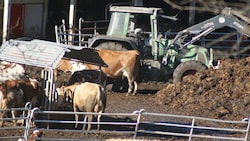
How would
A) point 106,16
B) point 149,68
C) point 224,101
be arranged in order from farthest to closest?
point 106,16 → point 149,68 → point 224,101

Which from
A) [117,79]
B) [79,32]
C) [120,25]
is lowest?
[117,79]

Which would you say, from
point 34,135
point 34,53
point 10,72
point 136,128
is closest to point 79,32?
point 10,72

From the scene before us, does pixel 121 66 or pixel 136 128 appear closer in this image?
pixel 136 128

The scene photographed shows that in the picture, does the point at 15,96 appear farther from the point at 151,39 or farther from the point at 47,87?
the point at 151,39

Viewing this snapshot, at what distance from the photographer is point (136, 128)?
1310 centimetres

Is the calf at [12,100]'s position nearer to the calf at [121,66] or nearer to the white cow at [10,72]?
the white cow at [10,72]

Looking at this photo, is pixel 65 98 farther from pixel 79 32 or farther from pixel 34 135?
pixel 79 32

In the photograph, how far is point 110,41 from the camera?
2080 centimetres

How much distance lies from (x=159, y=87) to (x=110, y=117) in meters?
4.45

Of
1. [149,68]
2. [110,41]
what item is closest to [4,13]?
[110,41]

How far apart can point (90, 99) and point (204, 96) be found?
4.82m

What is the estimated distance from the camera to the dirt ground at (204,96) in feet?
58.1

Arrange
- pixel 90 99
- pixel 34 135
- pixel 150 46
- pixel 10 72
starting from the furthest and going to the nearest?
1. pixel 150 46
2. pixel 10 72
3. pixel 90 99
4. pixel 34 135

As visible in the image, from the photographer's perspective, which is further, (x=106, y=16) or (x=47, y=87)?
(x=106, y=16)
